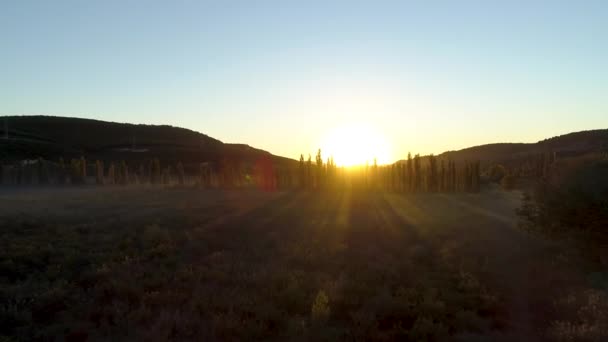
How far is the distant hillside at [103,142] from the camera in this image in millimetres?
89750

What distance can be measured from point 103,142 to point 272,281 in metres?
117

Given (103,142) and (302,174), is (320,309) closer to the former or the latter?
(302,174)

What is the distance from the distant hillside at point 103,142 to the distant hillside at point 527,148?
58.6 meters

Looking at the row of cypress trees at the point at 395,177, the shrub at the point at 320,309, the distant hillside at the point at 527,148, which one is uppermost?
the distant hillside at the point at 527,148

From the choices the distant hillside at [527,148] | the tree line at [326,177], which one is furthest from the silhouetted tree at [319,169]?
the distant hillside at [527,148]

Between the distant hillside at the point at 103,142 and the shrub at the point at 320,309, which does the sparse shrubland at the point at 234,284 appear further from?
the distant hillside at the point at 103,142

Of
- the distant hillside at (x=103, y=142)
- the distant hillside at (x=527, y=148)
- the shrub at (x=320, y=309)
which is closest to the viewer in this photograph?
the shrub at (x=320, y=309)

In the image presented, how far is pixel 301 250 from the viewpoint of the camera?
51.7 ft

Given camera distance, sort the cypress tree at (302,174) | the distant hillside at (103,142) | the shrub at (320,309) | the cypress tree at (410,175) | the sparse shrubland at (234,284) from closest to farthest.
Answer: the sparse shrubland at (234,284)
the shrub at (320,309)
the cypress tree at (410,175)
the cypress tree at (302,174)
the distant hillside at (103,142)

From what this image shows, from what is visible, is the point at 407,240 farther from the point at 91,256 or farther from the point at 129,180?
the point at 129,180

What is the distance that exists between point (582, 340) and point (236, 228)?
1370cm

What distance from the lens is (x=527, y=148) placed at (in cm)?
15200

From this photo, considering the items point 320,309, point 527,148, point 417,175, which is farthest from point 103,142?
point 320,309

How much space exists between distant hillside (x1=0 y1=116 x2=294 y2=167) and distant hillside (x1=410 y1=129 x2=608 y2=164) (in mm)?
58650
